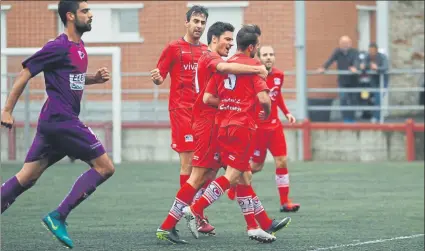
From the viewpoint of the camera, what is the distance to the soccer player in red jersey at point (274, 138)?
14.3m

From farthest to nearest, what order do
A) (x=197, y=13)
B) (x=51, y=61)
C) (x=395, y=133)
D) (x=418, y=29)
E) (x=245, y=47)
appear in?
1. (x=418, y=29)
2. (x=395, y=133)
3. (x=197, y=13)
4. (x=245, y=47)
5. (x=51, y=61)

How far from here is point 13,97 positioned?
9.84 m

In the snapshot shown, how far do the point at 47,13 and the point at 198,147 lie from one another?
20200 mm

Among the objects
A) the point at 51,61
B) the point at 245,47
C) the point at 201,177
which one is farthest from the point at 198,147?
the point at 51,61

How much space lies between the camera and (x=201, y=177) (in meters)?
11.1

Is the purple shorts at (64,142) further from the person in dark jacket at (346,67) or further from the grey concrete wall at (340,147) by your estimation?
the person in dark jacket at (346,67)

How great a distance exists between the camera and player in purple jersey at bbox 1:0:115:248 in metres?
10.1

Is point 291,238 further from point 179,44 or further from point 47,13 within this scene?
point 47,13

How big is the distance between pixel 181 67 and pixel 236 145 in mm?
1626

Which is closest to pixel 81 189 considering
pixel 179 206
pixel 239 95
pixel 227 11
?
pixel 179 206

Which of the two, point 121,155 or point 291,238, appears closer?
point 291,238

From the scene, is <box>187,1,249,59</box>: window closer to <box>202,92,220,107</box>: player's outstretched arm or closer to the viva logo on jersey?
the viva logo on jersey

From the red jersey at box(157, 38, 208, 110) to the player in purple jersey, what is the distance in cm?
203

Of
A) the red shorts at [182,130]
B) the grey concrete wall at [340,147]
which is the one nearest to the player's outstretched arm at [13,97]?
the red shorts at [182,130]
